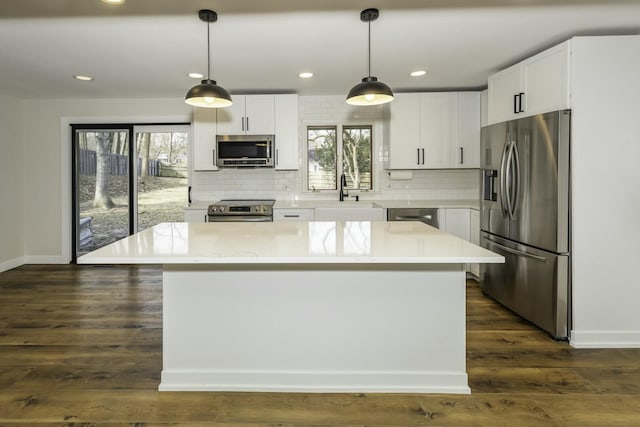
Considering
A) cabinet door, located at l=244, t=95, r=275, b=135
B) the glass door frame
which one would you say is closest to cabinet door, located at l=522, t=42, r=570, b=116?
cabinet door, located at l=244, t=95, r=275, b=135

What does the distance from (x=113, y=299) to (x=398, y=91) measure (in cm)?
400

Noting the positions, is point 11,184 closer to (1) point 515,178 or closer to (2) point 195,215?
(2) point 195,215

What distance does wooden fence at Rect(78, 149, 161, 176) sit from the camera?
18.2 feet

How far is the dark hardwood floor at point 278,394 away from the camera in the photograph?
198cm

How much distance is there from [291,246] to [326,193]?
3275 millimetres

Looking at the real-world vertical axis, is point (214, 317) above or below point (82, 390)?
above

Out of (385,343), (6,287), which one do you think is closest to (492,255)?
(385,343)

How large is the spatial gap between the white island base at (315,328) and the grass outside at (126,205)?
11.8 feet

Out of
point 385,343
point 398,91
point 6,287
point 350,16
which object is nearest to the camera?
point 385,343

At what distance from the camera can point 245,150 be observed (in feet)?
15.5

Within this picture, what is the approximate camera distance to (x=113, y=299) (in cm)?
391

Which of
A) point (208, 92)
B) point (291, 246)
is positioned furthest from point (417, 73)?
point (291, 246)

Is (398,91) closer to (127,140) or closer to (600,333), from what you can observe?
(600,333)

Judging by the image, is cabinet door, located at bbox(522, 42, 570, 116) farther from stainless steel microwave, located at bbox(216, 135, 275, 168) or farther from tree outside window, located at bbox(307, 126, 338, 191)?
stainless steel microwave, located at bbox(216, 135, 275, 168)
